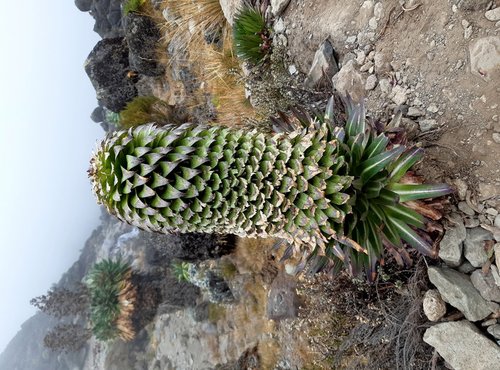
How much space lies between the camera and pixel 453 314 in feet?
12.3

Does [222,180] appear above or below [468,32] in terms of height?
below

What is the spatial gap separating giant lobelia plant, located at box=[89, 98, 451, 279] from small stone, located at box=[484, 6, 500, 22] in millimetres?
1135

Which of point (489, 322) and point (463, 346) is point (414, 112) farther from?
point (463, 346)

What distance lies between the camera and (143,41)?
320 inches

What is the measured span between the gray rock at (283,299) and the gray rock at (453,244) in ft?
8.74

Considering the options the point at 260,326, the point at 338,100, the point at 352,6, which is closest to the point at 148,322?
the point at 260,326

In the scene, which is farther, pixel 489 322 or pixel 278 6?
pixel 278 6

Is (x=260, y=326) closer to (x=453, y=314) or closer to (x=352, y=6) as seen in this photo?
(x=453, y=314)

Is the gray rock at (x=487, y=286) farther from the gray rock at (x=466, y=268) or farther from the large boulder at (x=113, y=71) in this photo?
the large boulder at (x=113, y=71)

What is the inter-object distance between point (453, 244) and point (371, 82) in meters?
1.66

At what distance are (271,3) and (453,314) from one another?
155 inches

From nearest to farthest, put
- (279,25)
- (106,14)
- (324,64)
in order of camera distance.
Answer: (324,64)
(279,25)
(106,14)

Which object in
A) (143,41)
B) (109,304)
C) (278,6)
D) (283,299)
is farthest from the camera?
(109,304)

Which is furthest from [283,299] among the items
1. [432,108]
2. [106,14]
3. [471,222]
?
[106,14]
